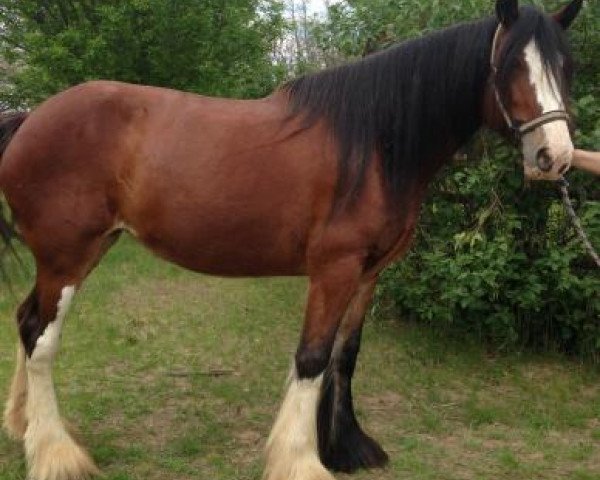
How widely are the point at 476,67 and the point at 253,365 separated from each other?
2.71 meters

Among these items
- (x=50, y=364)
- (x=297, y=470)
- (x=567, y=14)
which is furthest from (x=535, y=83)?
(x=50, y=364)

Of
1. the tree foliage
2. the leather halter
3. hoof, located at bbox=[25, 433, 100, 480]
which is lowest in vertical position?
hoof, located at bbox=[25, 433, 100, 480]

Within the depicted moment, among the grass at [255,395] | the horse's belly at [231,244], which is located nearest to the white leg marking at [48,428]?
the grass at [255,395]

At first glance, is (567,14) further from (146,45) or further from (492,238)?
(146,45)

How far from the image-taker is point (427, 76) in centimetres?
288

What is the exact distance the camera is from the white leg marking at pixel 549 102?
2498mm

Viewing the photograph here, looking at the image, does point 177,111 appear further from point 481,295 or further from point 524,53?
point 481,295

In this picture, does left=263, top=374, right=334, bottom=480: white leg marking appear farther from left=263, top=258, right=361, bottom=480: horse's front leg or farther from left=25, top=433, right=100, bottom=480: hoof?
left=25, top=433, right=100, bottom=480: hoof

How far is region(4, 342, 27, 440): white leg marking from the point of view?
347cm

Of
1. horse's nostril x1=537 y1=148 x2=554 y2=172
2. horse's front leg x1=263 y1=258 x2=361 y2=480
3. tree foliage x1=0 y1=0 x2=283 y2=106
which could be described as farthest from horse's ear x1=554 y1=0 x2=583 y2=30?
tree foliage x1=0 y1=0 x2=283 y2=106

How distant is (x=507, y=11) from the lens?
261cm

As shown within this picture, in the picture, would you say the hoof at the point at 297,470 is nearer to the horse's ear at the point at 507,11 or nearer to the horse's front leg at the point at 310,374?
the horse's front leg at the point at 310,374

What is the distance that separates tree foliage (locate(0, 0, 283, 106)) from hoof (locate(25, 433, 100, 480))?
547 cm

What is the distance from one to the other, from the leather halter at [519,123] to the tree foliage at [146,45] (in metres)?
5.52
